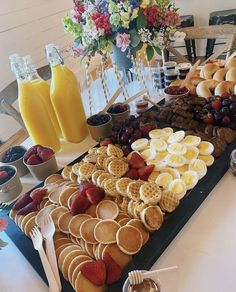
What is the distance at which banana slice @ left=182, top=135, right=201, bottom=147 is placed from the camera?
0.78m

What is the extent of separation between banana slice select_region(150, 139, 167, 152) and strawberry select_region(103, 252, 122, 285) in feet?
1.19

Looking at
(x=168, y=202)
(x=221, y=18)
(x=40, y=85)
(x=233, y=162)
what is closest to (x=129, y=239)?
(x=168, y=202)

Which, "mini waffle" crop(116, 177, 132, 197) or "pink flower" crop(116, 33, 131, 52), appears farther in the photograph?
"pink flower" crop(116, 33, 131, 52)

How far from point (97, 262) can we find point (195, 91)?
845mm

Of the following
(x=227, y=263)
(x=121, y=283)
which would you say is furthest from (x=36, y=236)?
(x=227, y=263)

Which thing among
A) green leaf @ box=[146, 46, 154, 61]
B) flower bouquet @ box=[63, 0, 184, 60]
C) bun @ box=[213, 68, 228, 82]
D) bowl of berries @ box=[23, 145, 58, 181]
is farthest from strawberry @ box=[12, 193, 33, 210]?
A: bun @ box=[213, 68, 228, 82]

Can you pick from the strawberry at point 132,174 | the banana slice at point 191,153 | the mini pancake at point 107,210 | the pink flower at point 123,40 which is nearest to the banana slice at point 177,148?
the banana slice at point 191,153

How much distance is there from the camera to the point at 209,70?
4.02ft

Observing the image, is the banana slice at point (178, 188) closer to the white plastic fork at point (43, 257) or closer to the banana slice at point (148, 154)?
the banana slice at point (148, 154)

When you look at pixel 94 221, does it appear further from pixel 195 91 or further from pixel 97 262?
pixel 195 91

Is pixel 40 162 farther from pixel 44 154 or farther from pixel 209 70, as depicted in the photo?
pixel 209 70

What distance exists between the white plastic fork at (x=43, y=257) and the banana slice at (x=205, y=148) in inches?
19.0

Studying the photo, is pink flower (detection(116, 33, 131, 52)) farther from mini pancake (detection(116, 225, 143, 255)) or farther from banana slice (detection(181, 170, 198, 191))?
mini pancake (detection(116, 225, 143, 255))

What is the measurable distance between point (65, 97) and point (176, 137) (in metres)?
0.41
